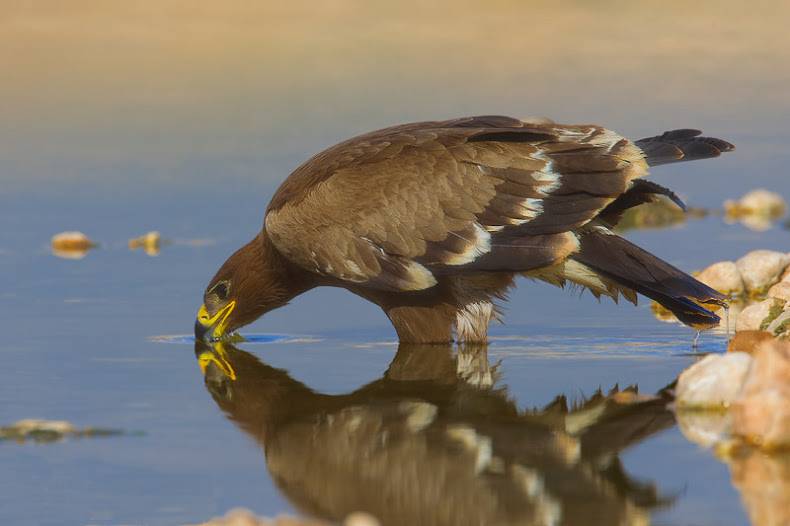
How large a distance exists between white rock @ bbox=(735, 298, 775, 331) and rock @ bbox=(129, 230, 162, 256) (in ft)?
20.4

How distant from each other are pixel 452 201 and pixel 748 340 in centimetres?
202

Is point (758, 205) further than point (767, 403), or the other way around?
point (758, 205)

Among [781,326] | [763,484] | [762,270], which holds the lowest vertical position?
[763,484]

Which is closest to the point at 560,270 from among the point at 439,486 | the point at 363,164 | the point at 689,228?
the point at 363,164

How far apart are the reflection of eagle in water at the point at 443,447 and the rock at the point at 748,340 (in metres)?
0.83

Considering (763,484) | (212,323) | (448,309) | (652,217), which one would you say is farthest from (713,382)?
(652,217)

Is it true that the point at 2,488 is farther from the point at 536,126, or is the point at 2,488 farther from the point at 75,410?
the point at 536,126

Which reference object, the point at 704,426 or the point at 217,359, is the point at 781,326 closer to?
the point at 704,426

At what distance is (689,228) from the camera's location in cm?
1529

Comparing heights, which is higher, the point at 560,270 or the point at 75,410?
the point at 560,270

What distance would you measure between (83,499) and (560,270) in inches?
162

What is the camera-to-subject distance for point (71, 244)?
14.1 metres

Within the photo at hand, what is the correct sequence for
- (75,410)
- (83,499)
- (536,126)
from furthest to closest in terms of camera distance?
(536,126) < (75,410) < (83,499)

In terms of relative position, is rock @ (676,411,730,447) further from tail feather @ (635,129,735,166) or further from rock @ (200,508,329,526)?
tail feather @ (635,129,735,166)
